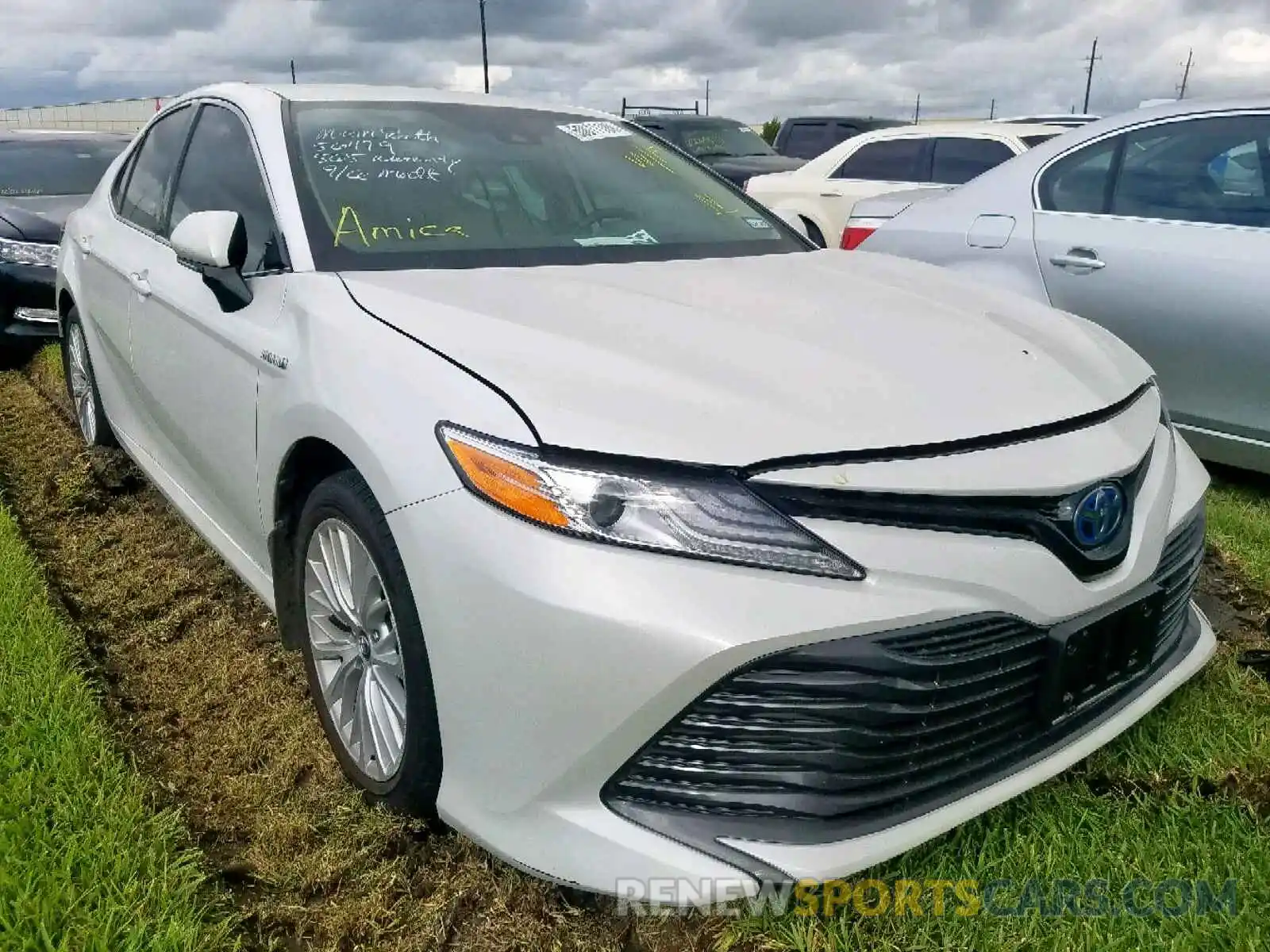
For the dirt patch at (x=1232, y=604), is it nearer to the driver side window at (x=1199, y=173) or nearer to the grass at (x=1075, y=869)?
the grass at (x=1075, y=869)

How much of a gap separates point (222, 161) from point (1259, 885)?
3.00 m

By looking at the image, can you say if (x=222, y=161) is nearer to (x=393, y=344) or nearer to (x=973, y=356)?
(x=393, y=344)

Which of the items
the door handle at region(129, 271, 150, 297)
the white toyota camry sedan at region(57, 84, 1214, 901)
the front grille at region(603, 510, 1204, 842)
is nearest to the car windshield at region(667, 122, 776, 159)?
the door handle at region(129, 271, 150, 297)

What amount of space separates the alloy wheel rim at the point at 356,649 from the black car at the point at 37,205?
418 cm

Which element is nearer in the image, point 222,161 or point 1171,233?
point 222,161

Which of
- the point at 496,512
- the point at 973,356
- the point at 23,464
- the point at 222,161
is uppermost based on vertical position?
the point at 222,161

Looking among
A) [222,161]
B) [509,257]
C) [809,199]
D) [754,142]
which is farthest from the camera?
[754,142]

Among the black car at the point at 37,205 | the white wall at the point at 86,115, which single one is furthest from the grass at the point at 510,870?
the white wall at the point at 86,115

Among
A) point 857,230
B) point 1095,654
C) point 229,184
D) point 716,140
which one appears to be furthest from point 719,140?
point 1095,654

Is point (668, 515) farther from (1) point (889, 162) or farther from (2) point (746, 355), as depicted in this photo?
(1) point (889, 162)

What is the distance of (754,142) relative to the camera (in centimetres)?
1284

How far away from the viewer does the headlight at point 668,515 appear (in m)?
1.56

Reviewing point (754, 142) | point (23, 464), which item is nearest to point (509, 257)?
point (23, 464)
